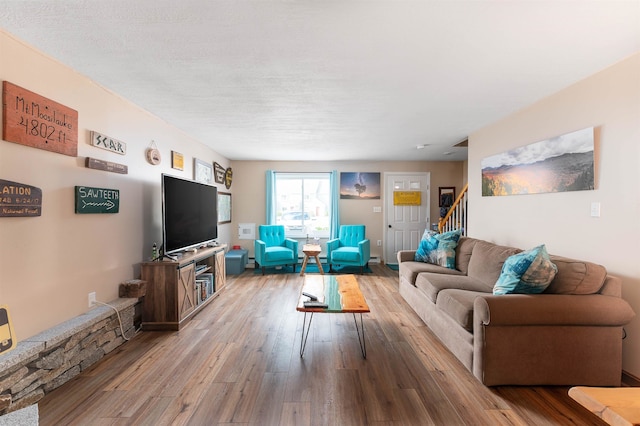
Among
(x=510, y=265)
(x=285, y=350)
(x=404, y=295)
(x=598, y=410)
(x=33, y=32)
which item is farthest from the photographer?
(x=404, y=295)

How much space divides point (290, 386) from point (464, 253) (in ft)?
9.12

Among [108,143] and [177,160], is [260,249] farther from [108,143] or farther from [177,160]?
[108,143]

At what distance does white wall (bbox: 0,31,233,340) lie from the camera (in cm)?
191

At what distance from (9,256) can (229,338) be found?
1.79 meters

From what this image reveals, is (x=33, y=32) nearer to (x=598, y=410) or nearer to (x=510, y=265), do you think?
(x=598, y=410)

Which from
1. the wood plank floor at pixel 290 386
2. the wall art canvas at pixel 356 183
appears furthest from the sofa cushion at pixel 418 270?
the wall art canvas at pixel 356 183

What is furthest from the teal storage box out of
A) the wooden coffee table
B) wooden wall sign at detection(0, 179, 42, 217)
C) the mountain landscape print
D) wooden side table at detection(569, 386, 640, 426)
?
wooden side table at detection(569, 386, 640, 426)

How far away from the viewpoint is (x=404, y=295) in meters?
4.10

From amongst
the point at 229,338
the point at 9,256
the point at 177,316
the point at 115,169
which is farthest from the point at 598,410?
the point at 115,169

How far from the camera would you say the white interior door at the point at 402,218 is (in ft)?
22.1

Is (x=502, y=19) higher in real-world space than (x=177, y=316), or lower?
higher

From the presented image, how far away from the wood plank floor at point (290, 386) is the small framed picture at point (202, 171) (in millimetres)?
2398

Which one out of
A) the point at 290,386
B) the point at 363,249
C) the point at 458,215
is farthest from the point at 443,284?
the point at 363,249

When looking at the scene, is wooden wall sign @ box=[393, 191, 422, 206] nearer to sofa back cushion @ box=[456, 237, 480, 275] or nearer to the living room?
sofa back cushion @ box=[456, 237, 480, 275]
